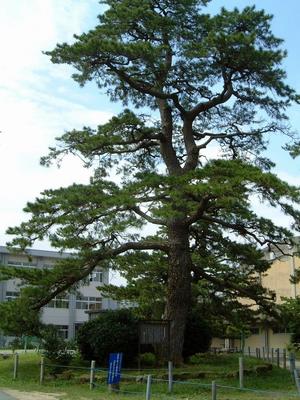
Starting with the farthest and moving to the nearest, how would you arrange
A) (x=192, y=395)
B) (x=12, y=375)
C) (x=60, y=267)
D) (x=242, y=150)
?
(x=242, y=150) < (x=12, y=375) < (x=60, y=267) < (x=192, y=395)

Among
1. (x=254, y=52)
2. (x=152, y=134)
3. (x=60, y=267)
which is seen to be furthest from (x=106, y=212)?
(x=254, y=52)

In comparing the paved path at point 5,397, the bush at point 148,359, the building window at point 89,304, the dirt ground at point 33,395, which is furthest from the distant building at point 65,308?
the paved path at point 5,397

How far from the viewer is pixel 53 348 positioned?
2186 cm

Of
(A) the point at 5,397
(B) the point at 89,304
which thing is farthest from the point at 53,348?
(B) the point at 89,304

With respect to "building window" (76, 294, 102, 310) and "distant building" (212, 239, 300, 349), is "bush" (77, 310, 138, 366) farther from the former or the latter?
"building window" (76, 294, 102, 310)

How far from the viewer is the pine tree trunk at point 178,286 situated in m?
20.9

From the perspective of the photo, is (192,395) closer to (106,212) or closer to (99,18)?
(106,212)

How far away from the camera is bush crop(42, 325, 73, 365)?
21.8 meters

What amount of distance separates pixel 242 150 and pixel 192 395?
11.5 metres

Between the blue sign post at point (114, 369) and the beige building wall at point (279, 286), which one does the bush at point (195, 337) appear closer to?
the blue sign post at point (114, 369)

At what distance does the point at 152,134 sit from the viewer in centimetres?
2266

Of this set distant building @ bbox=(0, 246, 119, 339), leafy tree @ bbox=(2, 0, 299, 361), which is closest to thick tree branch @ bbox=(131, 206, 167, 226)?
leafy tree @ bbox=(2, 0, 299, 361)

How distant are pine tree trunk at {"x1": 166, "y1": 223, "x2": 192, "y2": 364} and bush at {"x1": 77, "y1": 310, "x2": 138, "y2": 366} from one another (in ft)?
5.20

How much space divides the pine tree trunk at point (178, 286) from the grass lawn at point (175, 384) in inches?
42.8
